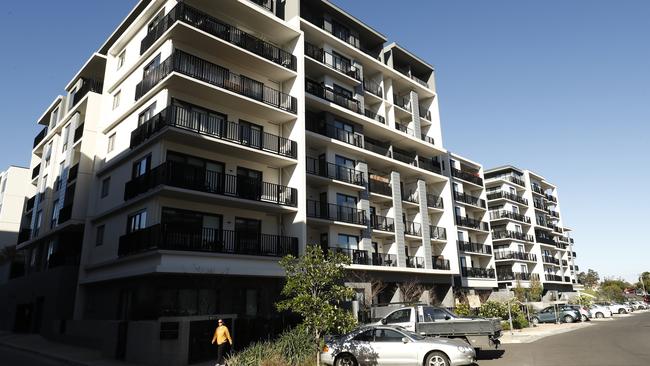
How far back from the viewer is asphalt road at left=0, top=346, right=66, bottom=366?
18.7 metres

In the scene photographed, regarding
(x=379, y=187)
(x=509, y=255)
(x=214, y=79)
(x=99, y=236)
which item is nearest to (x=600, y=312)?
(x=509, y=255)

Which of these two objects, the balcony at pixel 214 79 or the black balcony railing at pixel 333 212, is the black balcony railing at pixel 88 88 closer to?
the balcony at pixel 214 79

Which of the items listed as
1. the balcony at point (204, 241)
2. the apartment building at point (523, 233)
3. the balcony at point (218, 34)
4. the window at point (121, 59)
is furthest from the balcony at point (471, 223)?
the window at point (121, 59)

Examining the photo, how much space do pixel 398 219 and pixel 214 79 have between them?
62.6 ft

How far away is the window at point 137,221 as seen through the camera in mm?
22739

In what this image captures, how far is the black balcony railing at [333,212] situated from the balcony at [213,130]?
4691 millimetres

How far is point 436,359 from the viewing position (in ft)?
46.9

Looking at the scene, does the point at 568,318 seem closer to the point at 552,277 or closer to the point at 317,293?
the point at 552,277

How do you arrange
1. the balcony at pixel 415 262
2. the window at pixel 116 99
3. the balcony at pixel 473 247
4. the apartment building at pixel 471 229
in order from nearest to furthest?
the window at pixel 116 99 < the balcony at pixel 415 262 < the apartment building at pixel 471 229 < the balcony at pixel 473 247

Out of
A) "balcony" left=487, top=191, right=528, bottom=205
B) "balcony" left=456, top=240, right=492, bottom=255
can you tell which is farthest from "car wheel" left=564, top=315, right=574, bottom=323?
"balcony" left=487, top=191, right=528, bottom=205

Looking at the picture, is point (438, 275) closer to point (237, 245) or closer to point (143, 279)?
point (237, 245)

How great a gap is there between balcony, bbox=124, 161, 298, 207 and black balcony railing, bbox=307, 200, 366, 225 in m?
3.89

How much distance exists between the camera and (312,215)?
29.9m

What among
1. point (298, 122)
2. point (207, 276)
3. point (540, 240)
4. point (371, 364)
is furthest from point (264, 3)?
point (540, 240)
